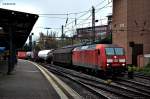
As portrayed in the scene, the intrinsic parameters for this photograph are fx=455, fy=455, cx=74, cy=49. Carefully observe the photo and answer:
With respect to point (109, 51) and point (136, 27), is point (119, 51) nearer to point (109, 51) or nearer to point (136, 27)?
point (109, 51)

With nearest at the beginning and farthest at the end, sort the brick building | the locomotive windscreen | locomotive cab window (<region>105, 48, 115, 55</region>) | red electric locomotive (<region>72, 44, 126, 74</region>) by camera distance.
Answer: red electric locomotive (<region>72, 44, 126, 74</region>) < locomotive cab window (<region>105, 48, 115, 55</region>) < the locomotive windscreen < the brick building

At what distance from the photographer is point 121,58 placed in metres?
33.7

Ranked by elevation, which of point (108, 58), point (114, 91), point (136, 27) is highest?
point (136, 27)

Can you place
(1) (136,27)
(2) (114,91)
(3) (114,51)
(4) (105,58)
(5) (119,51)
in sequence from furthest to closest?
(1) (136,27) < (5) (119,51) < (3) (114,51) < (4) (105,58) < (2) (114,91)

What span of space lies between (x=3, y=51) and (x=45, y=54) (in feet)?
75.3

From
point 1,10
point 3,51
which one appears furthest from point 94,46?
point 3,51

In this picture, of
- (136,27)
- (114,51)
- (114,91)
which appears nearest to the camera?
(114,91)

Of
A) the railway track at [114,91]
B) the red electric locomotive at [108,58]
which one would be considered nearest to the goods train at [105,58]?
the red electric locomotive at [108,58]

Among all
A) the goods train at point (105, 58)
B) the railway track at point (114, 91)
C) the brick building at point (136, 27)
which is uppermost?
the brick building at point (136, 27)

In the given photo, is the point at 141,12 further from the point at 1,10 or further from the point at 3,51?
the point at 1,10

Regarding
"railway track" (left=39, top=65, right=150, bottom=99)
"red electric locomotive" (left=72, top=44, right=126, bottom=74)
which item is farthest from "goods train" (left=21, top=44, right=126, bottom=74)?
"railway track" (left=39, top=65, right=150, bottom=99)

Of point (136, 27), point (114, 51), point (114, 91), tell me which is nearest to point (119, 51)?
point (114, 51)

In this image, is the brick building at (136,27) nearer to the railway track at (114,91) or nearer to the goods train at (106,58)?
the goods train at (106,58)

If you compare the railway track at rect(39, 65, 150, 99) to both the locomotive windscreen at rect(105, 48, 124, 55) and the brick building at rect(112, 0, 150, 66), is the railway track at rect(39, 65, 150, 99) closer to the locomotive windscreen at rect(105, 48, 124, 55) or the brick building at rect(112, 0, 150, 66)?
the locomotive windscreen at rect(105, 48, 124, 55)
